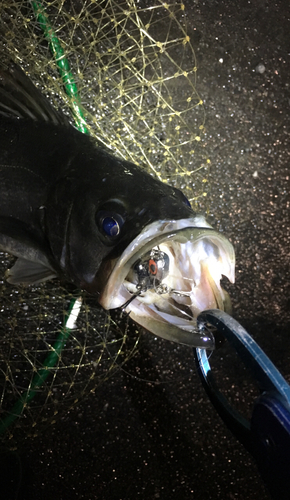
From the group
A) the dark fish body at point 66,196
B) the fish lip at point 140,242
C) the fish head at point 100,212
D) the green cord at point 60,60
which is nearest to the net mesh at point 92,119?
the green cord at point 60,60

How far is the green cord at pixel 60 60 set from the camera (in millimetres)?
1514

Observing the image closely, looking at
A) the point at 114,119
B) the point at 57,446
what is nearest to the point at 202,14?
the point at 114,119

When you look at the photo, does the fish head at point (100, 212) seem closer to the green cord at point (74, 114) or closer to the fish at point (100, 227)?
the fish at point (100, 227)

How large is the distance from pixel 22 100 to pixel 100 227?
0.65 metres

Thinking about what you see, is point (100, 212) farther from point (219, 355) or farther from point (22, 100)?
point (219, 355)

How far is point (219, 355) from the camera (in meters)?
1.88

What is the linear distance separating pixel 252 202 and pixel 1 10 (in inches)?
53.9

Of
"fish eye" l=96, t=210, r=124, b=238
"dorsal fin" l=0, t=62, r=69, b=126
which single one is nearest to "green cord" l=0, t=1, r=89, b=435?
"dorsal fin" l=0, t=62, r=69, b=126

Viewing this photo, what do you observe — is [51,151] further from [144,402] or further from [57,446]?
[57,446]

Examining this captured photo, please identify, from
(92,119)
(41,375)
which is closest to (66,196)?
(92,119)

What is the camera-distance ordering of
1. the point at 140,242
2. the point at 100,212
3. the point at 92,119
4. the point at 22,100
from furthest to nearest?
the point at 92,119 < the point at 22,100 < the point at 100,212 < the point at 140,242

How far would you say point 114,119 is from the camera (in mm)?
1632

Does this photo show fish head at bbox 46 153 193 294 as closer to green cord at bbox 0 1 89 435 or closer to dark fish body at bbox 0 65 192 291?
dark fish body at bbox 0 65 192 291

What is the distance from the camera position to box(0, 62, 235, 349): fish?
3.62 ft
